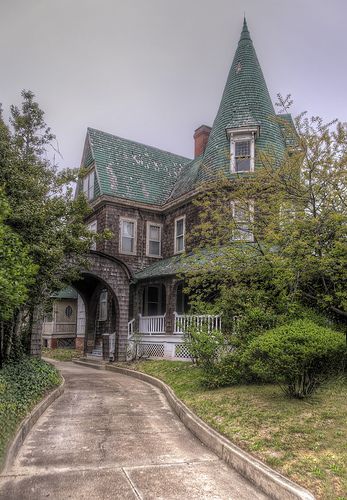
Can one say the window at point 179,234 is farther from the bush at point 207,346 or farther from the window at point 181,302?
the bush at point 207,346

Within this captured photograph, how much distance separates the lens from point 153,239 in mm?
21516

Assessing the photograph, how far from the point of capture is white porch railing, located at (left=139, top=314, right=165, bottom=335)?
18.2 m

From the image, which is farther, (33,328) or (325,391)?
(33,328)

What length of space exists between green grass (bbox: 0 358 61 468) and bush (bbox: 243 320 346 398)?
4542 mm

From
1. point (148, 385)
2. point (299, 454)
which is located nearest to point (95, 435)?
point (299, 454)

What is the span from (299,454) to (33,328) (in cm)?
1044

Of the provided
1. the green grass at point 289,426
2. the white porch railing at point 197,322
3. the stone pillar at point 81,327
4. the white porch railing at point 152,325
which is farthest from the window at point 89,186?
the green grass at point 289,426

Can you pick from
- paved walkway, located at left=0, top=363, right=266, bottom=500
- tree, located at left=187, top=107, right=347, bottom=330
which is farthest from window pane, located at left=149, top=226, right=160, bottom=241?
paved walkway, located at left=0, top=363, right=266, bottom=500

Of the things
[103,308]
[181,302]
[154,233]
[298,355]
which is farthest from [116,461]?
[103,308]

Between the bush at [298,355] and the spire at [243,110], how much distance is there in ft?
35.7

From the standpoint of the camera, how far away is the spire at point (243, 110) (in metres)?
18.6

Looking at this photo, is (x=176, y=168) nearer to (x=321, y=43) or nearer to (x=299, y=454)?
(x=321, y=43)

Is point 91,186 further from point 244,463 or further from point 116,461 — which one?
point 244,463

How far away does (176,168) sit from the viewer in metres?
25.0
